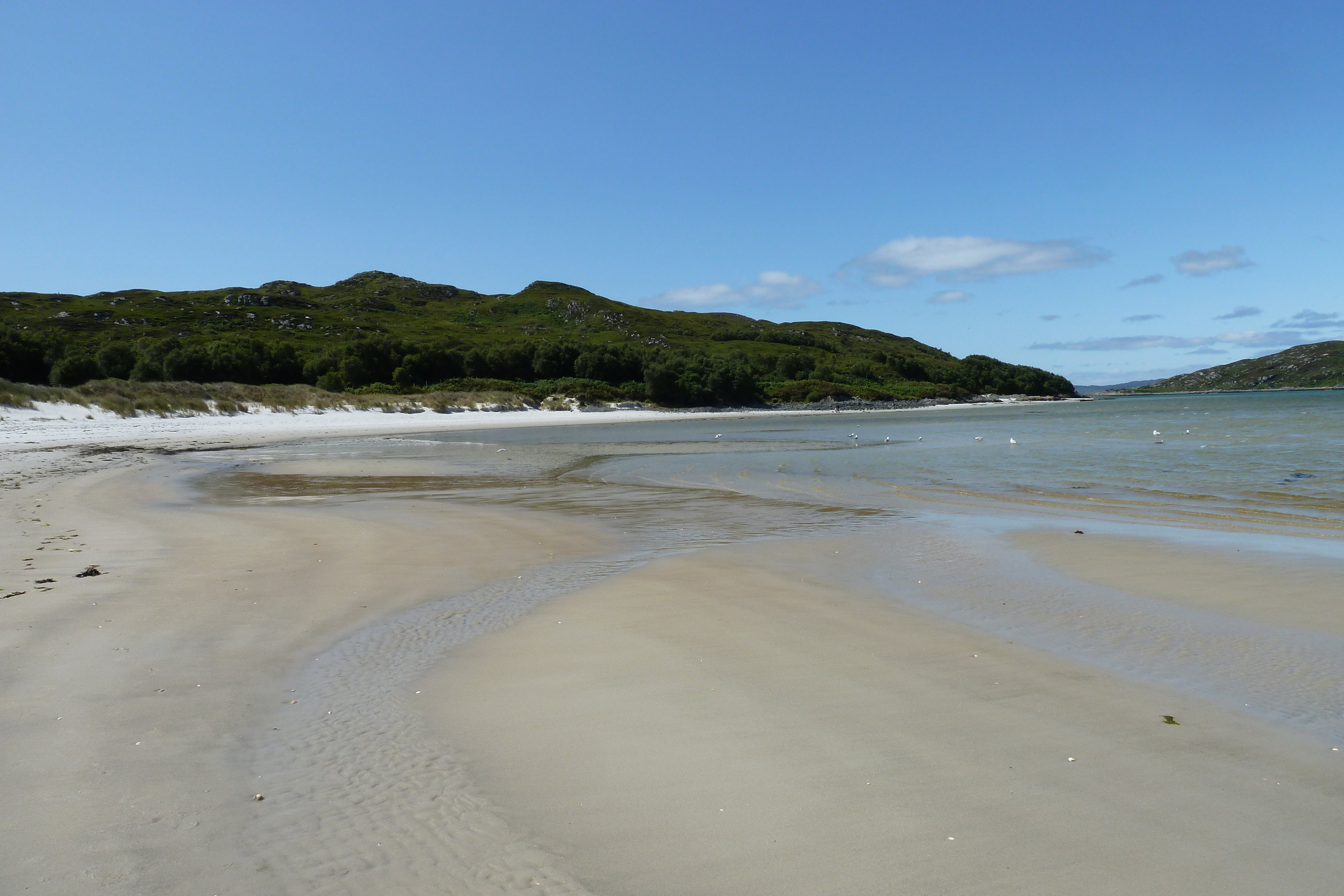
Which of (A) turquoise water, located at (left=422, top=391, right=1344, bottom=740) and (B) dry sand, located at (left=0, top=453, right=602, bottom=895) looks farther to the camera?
(A) turquoise water, located at (left=422, top=391, right=1344, bottom=740)

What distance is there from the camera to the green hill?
67250 mm

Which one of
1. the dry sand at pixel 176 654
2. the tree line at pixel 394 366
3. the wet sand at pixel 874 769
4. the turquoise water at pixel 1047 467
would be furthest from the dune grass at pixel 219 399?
the wet sand at pixel 874 769

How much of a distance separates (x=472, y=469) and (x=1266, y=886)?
20.6 meters

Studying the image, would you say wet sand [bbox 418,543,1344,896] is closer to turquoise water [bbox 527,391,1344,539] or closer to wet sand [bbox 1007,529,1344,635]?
wet sand [bbox 1007,529,1344,635]

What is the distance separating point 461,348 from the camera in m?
90.9

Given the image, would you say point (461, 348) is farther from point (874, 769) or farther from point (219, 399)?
point (874, 769)

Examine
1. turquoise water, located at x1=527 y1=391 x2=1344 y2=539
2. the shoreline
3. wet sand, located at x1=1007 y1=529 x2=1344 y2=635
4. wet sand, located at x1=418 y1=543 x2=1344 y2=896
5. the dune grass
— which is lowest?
wet sand, located at x1=418 y1=543 x2=1344 y2=896

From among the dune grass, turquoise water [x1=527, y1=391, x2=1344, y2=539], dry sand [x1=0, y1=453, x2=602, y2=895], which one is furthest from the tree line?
dry sand [x1=0, y1=453, x2=602, y2=895]

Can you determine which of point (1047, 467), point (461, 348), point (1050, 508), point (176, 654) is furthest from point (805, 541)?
point (461, 348)

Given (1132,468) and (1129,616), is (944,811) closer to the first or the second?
(1129,616)

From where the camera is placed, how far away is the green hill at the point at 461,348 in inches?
2648

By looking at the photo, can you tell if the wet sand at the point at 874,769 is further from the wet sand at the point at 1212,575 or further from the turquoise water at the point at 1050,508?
the wet sand at the point at 1212,575

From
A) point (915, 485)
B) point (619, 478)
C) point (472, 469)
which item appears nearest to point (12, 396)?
point (472, 469)

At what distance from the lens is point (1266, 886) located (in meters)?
2.95
